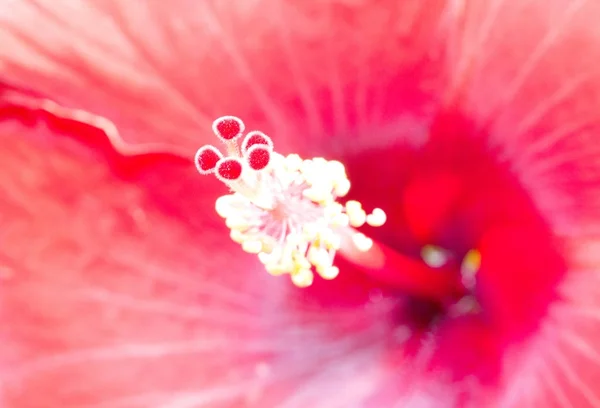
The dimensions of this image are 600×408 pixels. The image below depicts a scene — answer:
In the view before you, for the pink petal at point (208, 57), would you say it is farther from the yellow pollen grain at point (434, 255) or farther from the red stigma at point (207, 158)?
the yellow pollen grain at point (434, 255)

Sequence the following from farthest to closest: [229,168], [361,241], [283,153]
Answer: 1. [283,153]
2. [361,241]
3. [229,168]

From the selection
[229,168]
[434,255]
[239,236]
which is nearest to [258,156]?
[229,168]

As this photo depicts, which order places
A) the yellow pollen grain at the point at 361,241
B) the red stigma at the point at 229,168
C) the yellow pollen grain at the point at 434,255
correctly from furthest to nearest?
the yellow pollen grain at the point at 434,255, the yellow pollen grain at the point at 361,241, the red stigma at the point at 229,168

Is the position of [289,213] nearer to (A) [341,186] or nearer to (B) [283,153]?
(A) [341,186]

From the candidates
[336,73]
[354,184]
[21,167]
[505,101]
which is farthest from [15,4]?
[505,101]

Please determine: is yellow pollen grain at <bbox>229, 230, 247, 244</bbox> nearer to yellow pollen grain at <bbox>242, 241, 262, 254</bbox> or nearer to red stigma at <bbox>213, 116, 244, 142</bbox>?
yellow pollen grain at <bbox>242, 241, 262, 254</bbox>

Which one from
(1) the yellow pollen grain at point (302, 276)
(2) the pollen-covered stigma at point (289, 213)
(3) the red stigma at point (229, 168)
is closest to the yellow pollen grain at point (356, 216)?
(2) the pollen-covered stigma at point (289, 213)

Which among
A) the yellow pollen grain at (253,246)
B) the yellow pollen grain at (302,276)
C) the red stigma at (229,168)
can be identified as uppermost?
the red stigma at (229,168)
